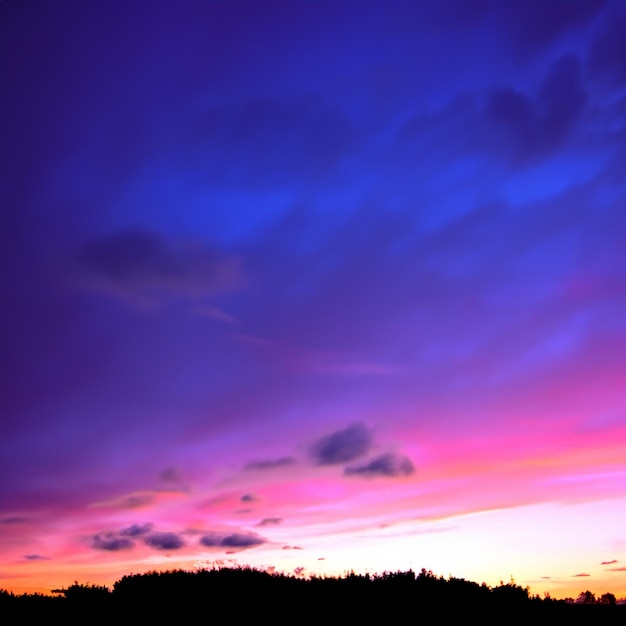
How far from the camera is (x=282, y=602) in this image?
21.7m

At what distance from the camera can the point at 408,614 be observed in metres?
22.3

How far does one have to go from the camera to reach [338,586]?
2322 centimetres

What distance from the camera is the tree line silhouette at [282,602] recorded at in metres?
21.1

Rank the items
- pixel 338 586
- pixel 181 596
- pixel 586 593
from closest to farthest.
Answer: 1. pixel 181 596
2. pixel 338 586
3. pixel 586 593

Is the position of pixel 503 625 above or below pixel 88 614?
below

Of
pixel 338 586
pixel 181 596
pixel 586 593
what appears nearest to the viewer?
pixel 181 596

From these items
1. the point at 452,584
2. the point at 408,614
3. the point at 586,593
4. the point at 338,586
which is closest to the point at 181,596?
the point at 338,586

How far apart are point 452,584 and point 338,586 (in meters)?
4.22

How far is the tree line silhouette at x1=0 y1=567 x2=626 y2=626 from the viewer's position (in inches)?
832

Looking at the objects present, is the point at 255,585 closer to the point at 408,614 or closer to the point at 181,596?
the point at 181,596

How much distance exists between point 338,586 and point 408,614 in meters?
2.40

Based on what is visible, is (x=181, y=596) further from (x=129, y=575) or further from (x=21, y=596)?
(x=21, y=596)

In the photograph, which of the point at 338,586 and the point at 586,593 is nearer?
the point at 338,586

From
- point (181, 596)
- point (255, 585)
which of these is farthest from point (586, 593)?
point (181, 596)
